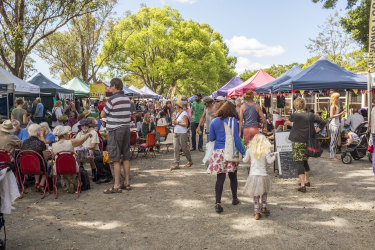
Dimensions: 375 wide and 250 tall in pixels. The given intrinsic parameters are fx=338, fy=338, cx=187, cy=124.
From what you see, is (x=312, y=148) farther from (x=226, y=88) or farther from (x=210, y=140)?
(x=226, y=88)

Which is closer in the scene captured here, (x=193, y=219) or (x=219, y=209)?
(x=193, y=219)

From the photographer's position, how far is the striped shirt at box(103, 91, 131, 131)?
246 inches

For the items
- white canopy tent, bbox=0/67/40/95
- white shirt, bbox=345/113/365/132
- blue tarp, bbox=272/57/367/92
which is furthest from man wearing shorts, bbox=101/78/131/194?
white shirt, bbox=345/113/365/132

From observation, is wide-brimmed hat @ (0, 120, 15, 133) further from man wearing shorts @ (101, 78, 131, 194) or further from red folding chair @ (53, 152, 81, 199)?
man wearing shorts @ (101, 78, 131, 194)

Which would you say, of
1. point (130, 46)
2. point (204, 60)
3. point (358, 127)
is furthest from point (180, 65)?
point (358, 127)

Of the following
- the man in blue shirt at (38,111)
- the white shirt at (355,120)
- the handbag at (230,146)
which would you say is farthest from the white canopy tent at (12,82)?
the white shirt at (355,120)

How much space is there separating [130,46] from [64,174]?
36594 millimetres

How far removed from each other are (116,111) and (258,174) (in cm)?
294

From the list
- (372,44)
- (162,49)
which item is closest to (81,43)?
(162,49)

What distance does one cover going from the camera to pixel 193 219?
4840mm

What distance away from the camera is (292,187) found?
6.65 meters

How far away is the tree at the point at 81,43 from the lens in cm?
3028

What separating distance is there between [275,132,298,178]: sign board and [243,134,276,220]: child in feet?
8.97

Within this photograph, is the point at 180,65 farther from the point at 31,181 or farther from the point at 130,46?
the point at 31,181
